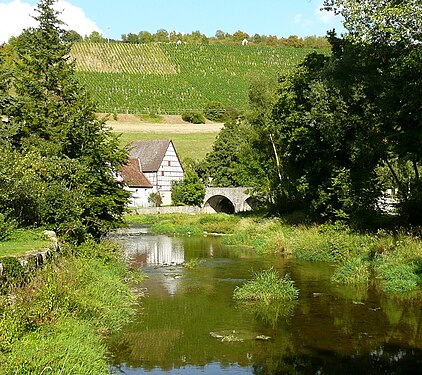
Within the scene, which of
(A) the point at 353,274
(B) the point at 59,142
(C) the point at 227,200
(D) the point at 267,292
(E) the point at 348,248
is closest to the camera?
(D) the point at 267,292

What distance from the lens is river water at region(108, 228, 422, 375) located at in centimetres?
1306

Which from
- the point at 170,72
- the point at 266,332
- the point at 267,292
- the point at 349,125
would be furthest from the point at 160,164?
the point at 266,332

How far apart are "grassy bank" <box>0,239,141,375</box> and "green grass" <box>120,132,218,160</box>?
71479 millimetres

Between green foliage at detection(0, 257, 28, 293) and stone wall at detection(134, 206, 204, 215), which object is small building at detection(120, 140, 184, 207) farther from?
green foliage at detection(0, 257, 28, 293)

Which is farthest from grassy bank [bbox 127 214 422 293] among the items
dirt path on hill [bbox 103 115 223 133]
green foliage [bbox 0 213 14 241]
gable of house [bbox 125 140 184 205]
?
dirt path on hill [bbox 103 115 223 133]

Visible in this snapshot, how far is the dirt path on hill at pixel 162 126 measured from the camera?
327 ft

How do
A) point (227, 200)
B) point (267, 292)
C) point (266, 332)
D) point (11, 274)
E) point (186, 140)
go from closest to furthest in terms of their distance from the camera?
point (11, 274), point (266, 332), point (267, 292), point (227, 200), point (186, 140)

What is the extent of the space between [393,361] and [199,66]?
396 feet

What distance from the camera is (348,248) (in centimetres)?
2842

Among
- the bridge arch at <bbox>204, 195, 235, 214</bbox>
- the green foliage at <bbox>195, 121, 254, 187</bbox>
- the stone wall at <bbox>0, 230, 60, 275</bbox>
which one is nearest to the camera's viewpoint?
the stone wall at <bbox>0, 230, 60, 275</bbox>

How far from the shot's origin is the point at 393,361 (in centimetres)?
1318

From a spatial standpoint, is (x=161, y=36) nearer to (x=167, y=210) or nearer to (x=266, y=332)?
(x=167, y=210)

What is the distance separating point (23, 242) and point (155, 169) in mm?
60556

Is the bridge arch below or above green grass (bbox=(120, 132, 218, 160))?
below
